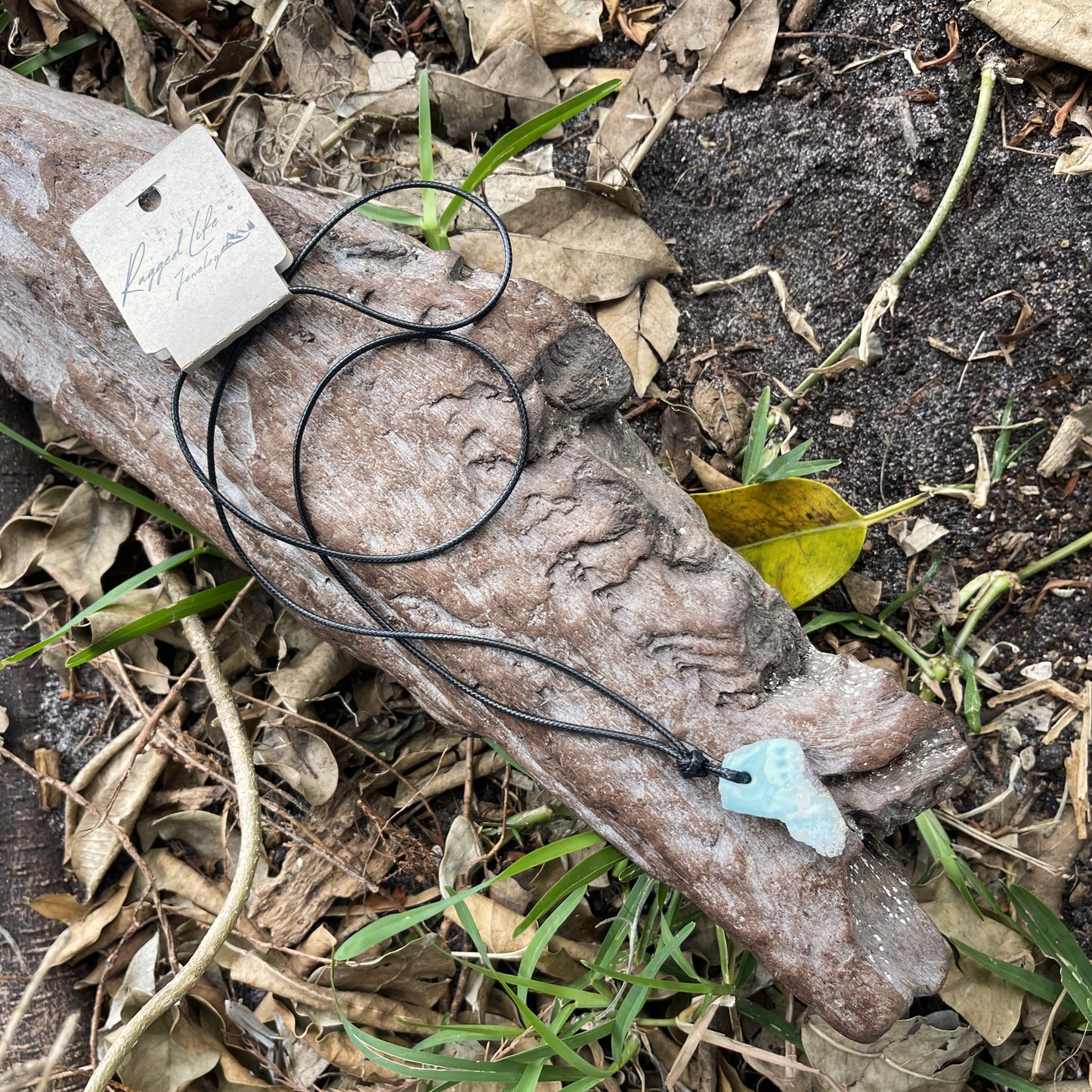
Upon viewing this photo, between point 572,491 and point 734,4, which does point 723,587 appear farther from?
point 734,4

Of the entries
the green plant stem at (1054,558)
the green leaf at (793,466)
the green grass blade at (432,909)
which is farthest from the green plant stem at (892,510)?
the green grass blade at (432,909)

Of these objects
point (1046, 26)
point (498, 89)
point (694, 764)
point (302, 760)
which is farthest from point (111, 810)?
point (1046, 26)

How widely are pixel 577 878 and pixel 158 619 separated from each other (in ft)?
2.89

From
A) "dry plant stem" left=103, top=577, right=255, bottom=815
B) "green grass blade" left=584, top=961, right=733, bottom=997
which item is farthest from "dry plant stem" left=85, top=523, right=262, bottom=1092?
"green grass blade" left=584, top=961, right=733, bottom=997

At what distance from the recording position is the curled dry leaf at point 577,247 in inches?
68.3

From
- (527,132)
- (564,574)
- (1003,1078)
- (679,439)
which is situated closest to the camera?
(564,574)

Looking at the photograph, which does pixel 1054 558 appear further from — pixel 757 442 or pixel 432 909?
pixel 432 909

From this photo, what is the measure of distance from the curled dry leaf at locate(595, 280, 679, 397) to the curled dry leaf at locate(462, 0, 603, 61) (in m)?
0.54

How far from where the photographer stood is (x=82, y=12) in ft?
5.98

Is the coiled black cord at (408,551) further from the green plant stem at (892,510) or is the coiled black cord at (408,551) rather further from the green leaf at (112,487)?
the green plant stem at (892,510)

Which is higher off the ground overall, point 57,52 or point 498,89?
point 57,52

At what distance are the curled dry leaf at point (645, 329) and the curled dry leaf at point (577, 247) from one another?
0.10 ft

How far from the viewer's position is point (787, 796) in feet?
3.78

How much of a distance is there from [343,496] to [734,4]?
1.27m
